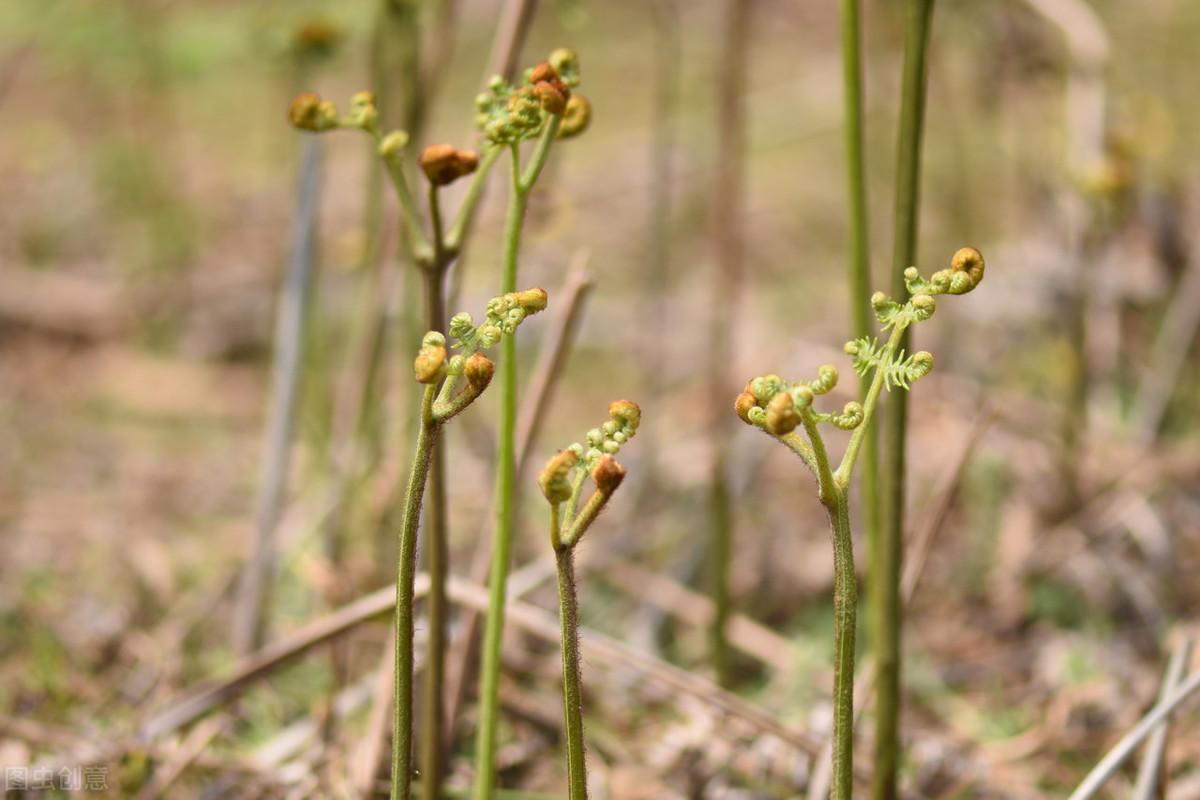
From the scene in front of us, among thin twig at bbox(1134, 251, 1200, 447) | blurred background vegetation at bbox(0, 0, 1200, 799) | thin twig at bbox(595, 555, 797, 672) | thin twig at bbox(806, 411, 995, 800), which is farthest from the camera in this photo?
thin twig at bbox(1134, 251, 1200, 447)

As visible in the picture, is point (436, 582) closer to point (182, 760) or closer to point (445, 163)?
point (445, 163)

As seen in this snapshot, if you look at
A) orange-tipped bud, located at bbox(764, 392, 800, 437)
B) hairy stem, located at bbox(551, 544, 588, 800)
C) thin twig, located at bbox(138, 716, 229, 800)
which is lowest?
thin twig, located at bbox(138, 716, 229, 800)

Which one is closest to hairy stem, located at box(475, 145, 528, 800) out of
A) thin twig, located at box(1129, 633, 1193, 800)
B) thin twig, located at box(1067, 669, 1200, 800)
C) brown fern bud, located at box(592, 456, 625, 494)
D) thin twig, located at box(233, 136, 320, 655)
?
brown fern bud, located at box(592, 456, 625, 494)

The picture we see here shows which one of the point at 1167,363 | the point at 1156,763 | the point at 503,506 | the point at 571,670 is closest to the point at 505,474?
the point at 503,506

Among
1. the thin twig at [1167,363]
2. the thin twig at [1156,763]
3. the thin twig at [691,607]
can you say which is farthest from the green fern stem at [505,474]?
the thin twig at [1167,363]

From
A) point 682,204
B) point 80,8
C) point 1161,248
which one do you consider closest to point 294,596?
point 1161,248

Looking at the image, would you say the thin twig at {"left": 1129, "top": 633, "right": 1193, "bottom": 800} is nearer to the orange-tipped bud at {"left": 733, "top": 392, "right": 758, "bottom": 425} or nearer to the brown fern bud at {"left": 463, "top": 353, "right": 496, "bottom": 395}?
the orange-tipped bud at {"left": 733, "top": 392, "right": 758, "bottom": 425}

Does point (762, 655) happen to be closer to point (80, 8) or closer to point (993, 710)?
point (993, 710)
